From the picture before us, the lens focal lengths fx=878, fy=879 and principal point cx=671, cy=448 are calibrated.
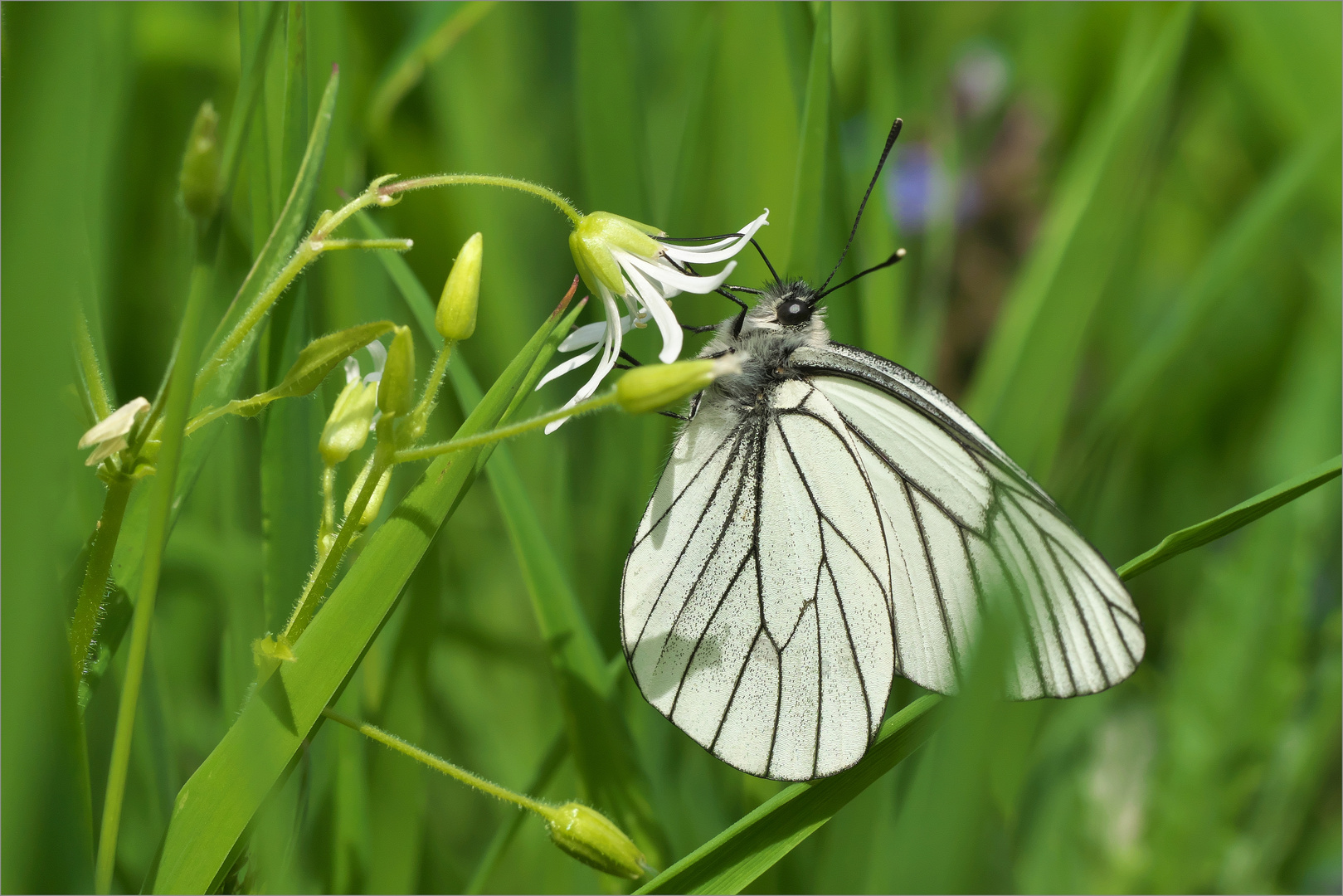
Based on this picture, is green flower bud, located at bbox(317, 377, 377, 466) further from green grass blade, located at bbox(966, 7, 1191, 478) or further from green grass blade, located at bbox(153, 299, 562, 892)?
green grass blade, located at bbox(966, 7, 1191, 478)

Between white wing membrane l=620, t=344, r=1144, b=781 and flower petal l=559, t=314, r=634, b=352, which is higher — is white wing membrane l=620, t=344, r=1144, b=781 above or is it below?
below

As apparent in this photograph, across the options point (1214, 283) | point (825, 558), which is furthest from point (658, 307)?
point (1214, 283)

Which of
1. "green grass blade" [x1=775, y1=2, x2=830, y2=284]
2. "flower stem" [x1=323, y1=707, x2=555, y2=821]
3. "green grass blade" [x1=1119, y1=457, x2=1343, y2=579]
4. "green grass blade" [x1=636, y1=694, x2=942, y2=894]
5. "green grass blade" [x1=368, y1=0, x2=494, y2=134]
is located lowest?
"green grass blade" [x1=636, y1=694, x2=942, y2=894]

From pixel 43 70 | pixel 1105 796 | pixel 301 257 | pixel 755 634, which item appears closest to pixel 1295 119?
pixel 1105 796

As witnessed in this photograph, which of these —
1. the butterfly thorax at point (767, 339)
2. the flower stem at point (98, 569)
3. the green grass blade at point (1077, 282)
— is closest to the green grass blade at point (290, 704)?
the flower stem at point (98, 569)

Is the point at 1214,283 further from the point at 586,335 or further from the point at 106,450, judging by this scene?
the point at 106,450

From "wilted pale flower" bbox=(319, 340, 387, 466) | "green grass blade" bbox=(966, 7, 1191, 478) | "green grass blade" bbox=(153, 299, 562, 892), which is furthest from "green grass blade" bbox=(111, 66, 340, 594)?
"green grass blade" bbox=(966, 7, 1191, 478)

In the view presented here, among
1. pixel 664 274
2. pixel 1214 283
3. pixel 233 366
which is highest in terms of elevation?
pixel 1214 283

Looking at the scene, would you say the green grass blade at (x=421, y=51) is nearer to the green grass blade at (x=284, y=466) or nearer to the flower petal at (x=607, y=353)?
the green grass blade at (x=284, y=466)
